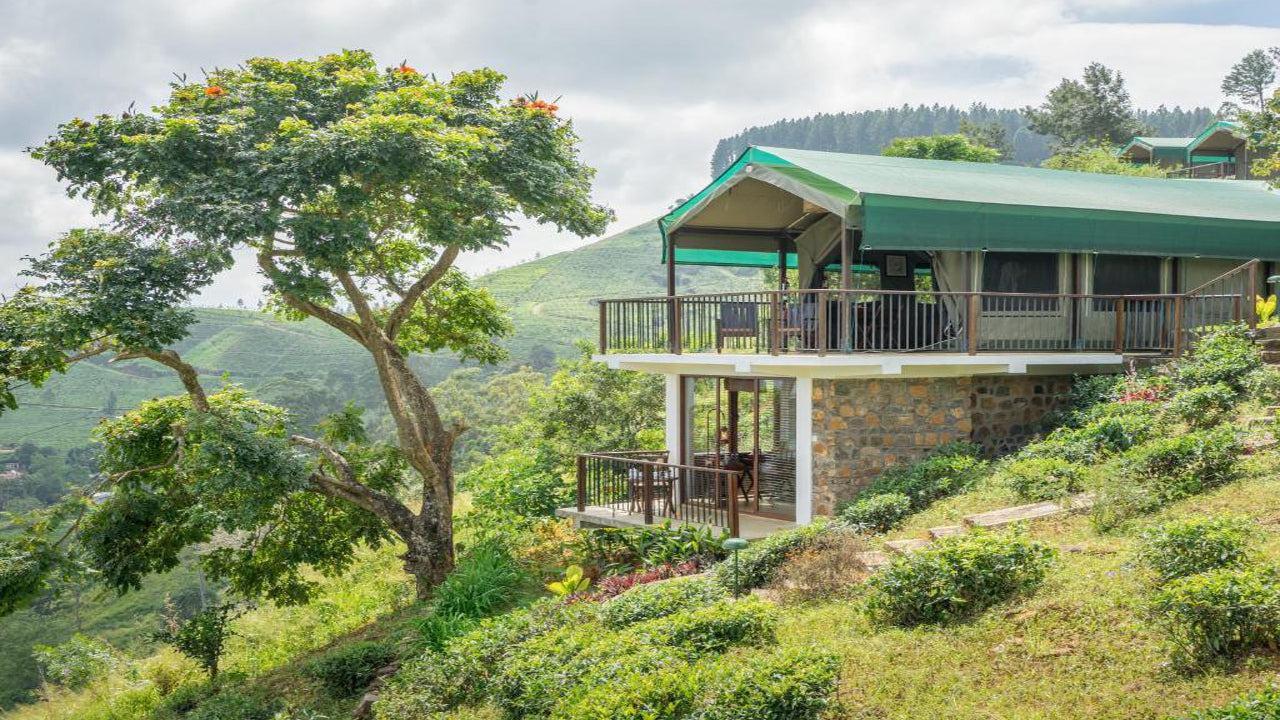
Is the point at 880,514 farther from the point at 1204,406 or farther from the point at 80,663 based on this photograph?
the point at 80,663

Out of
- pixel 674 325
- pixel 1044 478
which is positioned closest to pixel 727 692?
pixel 1044 478

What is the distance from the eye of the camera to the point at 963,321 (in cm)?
1395

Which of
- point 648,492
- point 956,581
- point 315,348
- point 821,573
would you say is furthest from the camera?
point 315,348

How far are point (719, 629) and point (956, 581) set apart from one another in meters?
1.74

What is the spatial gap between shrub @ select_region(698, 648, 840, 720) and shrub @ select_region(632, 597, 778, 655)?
3.57 ft

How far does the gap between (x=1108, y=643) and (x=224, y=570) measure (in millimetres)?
13083

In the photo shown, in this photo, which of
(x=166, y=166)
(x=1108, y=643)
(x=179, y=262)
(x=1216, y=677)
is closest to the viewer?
(x=1216, y=677)

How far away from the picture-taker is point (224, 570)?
1512cm

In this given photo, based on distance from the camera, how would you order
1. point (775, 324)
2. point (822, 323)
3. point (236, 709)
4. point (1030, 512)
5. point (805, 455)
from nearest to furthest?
point (1030, 512) < point (822, 323) < point (775, 324) < point (236, 709) < point (805, 455)

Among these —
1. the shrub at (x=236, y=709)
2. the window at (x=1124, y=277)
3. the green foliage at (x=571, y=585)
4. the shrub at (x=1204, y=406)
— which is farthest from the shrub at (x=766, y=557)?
the window at (x=1124, y=277)

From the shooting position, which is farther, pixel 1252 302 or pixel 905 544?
pixel 1252 302

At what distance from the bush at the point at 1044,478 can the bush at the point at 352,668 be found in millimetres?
7408

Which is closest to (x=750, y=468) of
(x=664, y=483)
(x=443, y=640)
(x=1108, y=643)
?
(x=664, y=483)

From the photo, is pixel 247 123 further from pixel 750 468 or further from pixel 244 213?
pixel 750 468
